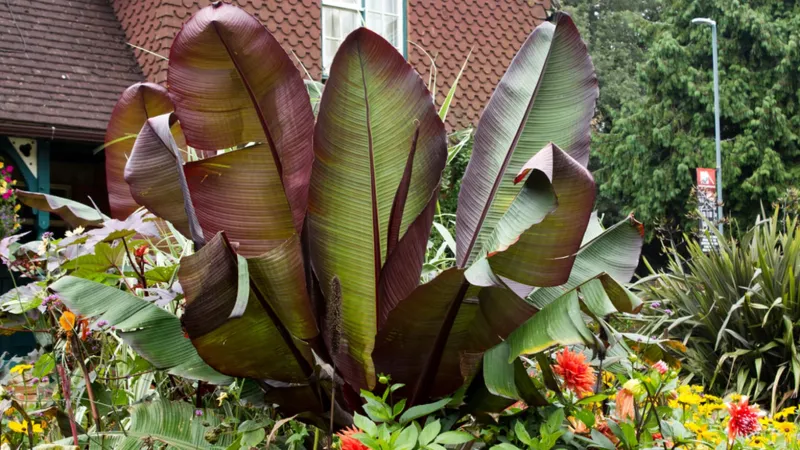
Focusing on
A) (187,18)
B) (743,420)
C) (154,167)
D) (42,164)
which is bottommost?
(42,164)

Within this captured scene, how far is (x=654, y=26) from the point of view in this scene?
2755 cm

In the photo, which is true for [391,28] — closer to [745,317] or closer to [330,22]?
[330,22]

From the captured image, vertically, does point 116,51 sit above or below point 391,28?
below

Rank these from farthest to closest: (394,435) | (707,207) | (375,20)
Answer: (375,20), (707,207), (394,435)

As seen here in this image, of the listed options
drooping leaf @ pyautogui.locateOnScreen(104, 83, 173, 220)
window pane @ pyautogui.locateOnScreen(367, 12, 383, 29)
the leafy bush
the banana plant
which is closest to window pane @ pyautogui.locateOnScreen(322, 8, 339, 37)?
window pane @ pyautogui.locateOnScreen(367, 12, 383, 29)

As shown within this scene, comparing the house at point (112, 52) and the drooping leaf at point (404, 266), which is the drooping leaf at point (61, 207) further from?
the house at point (112, 52)

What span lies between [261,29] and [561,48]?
0.94m

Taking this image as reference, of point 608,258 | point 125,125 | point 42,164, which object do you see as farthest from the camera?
point 42,164

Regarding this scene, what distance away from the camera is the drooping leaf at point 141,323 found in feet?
6.91

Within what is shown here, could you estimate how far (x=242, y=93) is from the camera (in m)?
2.30

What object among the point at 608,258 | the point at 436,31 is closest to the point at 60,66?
the point at 436,31

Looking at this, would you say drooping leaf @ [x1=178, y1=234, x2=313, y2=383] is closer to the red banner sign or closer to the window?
the red banner sign

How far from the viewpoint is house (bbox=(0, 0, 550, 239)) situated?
9258 millimetres

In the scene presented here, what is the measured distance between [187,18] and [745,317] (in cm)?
707
